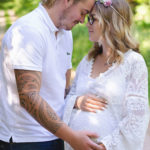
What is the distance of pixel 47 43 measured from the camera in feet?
8.05

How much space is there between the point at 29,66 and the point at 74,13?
2.25 feet

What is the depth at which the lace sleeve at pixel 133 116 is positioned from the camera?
2.53 m

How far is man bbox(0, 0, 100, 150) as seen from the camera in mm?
2297

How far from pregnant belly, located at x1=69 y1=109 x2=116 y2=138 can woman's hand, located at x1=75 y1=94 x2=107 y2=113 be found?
0.04m

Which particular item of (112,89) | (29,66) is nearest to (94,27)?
(112,89)

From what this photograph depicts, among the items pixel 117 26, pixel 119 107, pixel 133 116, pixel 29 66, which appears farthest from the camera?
pixel 117 26

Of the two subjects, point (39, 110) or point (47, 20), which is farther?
point (47, 20)

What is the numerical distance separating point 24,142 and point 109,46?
1163mm

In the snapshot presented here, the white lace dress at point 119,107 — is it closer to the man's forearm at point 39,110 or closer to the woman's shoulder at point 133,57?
the woman's shoulder at point 133,57

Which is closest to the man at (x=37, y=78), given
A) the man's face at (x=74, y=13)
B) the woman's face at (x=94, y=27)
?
the man's face at (x=74, y=13)

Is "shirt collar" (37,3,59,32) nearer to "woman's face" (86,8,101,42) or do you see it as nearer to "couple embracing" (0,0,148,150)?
"couple embracing" (0,0,148,150)

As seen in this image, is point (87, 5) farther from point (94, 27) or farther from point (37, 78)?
point (37, 78)

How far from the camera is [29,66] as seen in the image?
89.3 inches

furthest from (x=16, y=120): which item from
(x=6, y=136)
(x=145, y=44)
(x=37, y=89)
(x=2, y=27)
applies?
(x=2, y=27)
